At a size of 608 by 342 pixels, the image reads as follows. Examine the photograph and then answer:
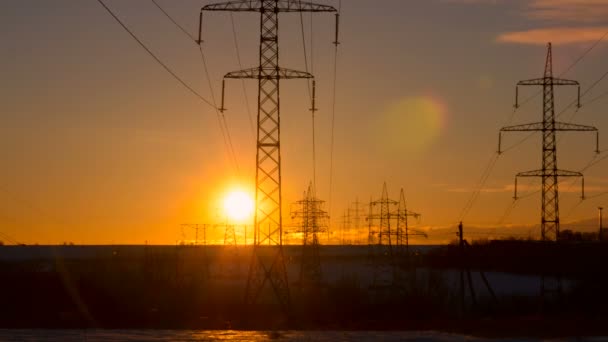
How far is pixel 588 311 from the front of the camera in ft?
184

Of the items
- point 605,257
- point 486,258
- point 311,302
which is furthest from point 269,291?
point 486,258

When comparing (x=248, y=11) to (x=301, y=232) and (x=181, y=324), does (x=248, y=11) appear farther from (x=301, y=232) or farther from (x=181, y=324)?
(x=301, y=232)

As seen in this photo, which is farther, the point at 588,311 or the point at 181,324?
the point at 588,311

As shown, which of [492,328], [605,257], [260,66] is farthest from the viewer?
[605,257]

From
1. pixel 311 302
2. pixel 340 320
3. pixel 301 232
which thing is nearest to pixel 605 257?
pixel 301 232

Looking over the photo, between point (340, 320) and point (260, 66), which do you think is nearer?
point (260, 66)

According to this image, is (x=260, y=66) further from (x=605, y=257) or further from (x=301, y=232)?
(x=605, y=257)

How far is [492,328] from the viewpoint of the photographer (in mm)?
42031

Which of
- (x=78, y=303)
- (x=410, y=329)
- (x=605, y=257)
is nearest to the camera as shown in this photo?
(x=410, y=329)

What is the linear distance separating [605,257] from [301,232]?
27.2m

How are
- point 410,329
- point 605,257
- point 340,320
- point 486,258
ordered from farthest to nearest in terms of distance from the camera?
1. point 486,258
2. point 605,257
3. point 340,320
4. point 410,329

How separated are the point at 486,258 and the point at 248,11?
77.9 meters

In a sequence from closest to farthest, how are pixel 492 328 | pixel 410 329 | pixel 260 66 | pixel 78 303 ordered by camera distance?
pixel 492 328 < pixel 410 329 < pixel 260 66 < pixel 78 303

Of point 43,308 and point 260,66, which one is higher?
point 260,66
